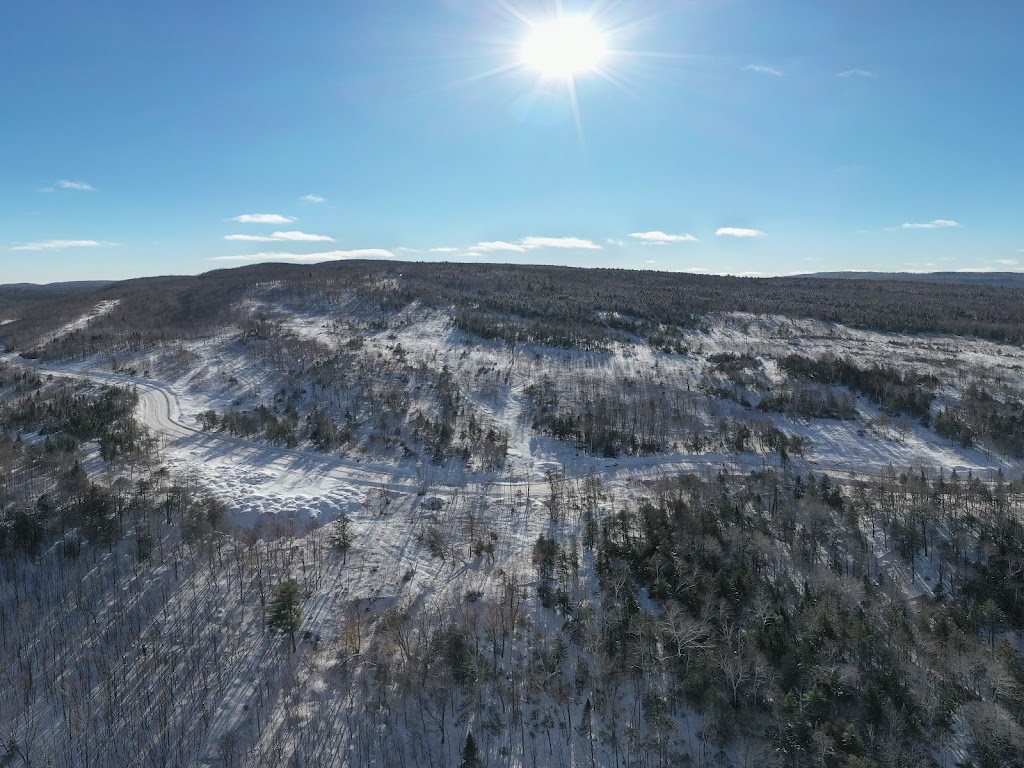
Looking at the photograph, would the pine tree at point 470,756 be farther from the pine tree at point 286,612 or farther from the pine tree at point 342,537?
the pine tree at point 342,537

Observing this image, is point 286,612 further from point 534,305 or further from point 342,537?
point 534,305

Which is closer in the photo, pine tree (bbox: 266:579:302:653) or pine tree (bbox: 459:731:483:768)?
pine tree (bbox: 459:731:483:768)

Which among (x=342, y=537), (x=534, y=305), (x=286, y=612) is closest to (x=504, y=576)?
(x=342, y=537)

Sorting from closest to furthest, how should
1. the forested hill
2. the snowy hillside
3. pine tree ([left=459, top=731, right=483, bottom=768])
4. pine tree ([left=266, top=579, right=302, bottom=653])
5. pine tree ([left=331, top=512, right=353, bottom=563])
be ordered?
pine tree ([left=459, top=731, right=483, bottom=768]) < the snowy hillside < pine tree ([left=266, top=579, right=302, bottom=653]) < pine tree ([left=331, top=512, right=353, bottom=563]) < the forested hill

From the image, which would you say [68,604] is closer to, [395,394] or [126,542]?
[126,542]

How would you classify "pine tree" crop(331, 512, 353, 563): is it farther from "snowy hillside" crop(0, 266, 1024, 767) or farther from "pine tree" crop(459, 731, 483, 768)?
"pine tree" crop(459, 731, 483, 768)

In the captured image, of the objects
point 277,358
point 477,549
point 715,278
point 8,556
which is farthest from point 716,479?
point 715,278

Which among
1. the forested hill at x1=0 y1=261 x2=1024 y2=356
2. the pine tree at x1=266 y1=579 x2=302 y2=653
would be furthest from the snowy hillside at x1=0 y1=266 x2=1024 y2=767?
the forested hill at x1=0 y1=261 x2=1024 y2=356

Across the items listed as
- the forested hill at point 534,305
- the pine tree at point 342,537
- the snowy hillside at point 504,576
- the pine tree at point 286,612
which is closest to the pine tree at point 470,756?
the snowy hillside at point 504,576

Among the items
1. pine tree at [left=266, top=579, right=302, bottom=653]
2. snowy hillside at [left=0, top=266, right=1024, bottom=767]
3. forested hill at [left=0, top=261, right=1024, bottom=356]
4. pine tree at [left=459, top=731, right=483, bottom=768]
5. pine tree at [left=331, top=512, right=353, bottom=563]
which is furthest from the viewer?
forested hill at [left=0, top=261, right=1024, bottom=356]

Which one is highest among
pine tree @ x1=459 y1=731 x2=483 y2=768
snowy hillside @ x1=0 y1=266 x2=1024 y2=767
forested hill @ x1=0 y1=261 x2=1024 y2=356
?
forested hill @ x1=0 y1=261 x2=1024 y2=356

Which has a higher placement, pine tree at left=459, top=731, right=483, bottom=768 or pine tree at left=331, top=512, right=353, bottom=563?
pine tree at left=331, top=512, right=353, bottom=563
